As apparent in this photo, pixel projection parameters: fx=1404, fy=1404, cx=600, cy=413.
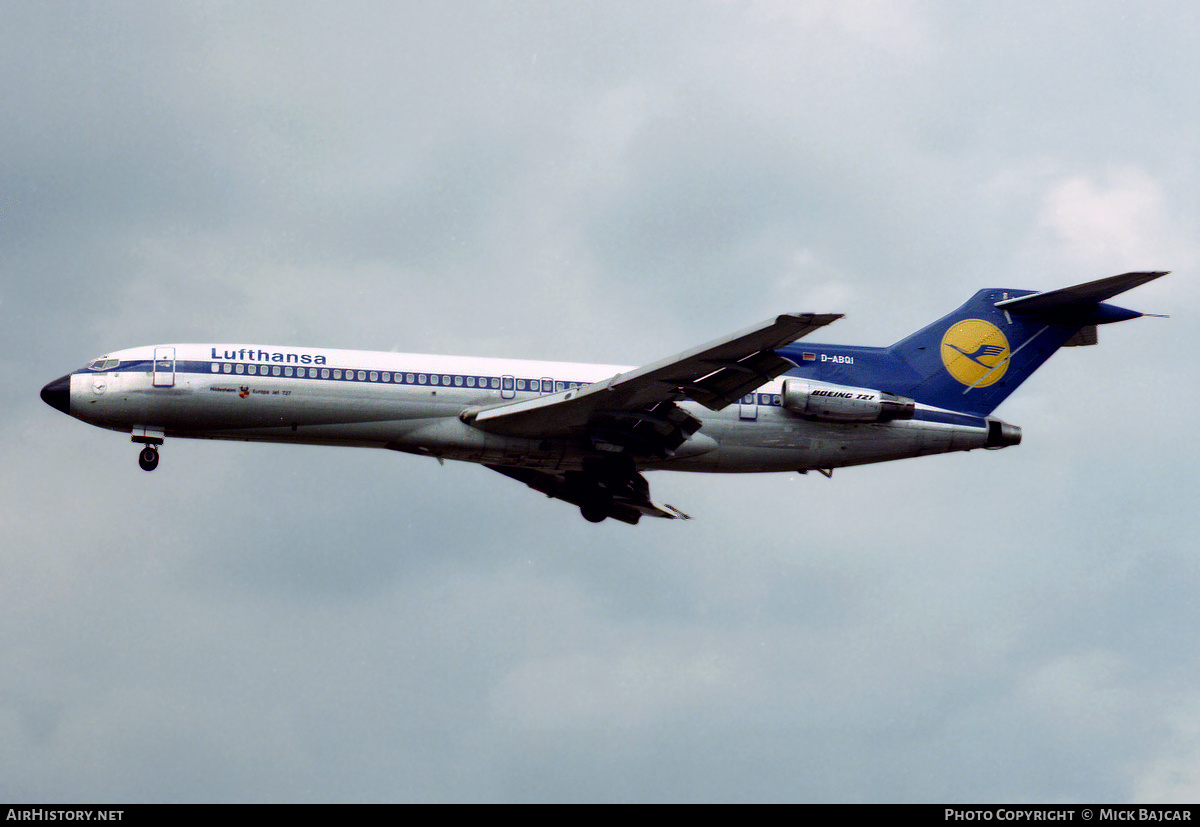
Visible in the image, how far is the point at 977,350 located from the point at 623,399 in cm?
1162

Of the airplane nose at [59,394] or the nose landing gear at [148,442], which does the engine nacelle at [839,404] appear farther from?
the airplane nose at [59,394]

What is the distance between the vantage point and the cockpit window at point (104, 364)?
3675 cm

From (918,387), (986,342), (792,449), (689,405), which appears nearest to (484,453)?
(689,405)

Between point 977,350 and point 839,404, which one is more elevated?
point 977,350

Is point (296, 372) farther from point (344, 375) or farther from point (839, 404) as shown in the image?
point (839, 404)

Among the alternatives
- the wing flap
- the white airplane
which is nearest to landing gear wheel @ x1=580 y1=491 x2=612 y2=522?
the white airplane

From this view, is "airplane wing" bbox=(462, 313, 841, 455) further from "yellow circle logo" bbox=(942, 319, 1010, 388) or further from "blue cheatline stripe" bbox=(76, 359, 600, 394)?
"yellow circle logo" bbox=(942, 319, 1010, 388)

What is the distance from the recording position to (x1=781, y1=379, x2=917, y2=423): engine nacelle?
38.3 meters

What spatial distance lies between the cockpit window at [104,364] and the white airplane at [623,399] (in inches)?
1.5

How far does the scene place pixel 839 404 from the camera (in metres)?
38.4

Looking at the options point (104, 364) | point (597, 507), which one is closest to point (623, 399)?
point (597, 507)

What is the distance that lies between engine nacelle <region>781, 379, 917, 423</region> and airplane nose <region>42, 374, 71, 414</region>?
1902cm

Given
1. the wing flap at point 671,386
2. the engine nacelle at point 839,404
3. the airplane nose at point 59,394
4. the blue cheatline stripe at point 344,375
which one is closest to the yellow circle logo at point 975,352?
the engine nacelle at point 839,404
